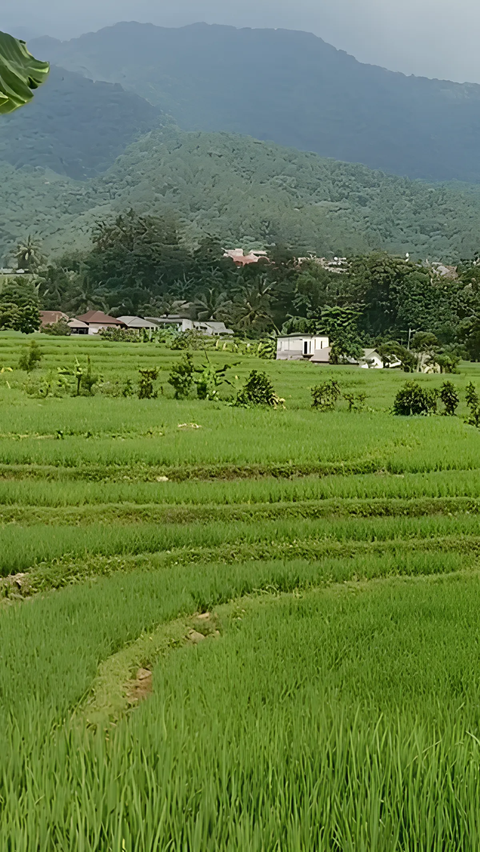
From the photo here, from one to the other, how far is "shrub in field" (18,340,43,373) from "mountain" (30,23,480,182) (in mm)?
44890

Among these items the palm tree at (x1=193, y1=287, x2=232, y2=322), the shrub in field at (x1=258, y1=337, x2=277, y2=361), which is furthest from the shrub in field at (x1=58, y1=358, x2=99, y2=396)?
the palm tree at (x1=193, y1=287, x2=232, y2=322)

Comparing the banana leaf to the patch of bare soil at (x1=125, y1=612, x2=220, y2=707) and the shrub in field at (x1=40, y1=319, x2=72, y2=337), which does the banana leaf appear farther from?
the shrub in field at (x1=40, y1=319, x2=72, y2=337)

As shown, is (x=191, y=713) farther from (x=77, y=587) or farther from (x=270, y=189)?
(x=270, y=189)

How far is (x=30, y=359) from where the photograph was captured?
6809 mm

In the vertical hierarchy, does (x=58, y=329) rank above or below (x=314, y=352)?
above

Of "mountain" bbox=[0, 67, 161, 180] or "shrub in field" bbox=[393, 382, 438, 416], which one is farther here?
"mountain" bbox=[0, 67, 161, 180]

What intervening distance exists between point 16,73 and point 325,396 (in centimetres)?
390

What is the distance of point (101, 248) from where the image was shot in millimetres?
Result: 16297

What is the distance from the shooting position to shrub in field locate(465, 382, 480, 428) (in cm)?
536

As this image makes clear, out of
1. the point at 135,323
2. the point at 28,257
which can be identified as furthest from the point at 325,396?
the point at 28,257

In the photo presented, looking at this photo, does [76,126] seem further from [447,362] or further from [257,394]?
[257,394]

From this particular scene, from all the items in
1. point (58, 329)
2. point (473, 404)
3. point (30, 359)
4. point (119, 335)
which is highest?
point (58, 329)

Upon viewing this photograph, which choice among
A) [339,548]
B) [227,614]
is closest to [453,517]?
[339,548]

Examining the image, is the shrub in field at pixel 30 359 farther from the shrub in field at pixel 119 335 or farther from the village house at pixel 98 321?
the village house at pixel 98 321
